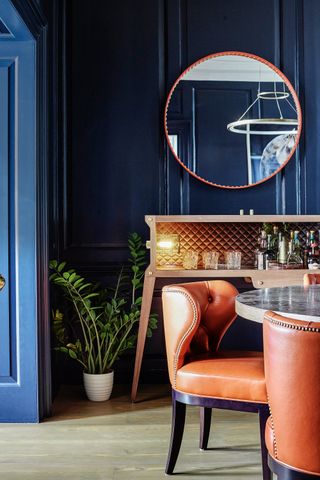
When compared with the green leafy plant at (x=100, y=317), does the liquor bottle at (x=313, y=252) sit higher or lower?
higher

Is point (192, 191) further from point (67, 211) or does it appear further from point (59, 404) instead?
point (59, 404)

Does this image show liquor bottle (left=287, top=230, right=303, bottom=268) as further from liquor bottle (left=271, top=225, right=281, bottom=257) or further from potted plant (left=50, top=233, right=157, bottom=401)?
potted plant (left=50, top=233, right=157, bottom=401)

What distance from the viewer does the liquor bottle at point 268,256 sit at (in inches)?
141

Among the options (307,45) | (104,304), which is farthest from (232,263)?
(307,45)

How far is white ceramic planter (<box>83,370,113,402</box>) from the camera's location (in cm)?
342

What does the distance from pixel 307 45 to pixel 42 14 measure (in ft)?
6.35

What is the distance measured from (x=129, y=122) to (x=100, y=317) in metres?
1.37

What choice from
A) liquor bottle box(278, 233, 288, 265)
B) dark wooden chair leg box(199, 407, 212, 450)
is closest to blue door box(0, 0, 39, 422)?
dark wooden chair leg box(199, 407, 212, 450)

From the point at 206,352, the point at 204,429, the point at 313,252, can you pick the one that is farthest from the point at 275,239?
the point at 204,429

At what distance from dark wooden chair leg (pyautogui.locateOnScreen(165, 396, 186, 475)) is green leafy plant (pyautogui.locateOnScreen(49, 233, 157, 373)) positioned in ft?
3.70

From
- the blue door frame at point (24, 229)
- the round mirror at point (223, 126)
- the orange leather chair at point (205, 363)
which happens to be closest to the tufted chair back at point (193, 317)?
the orange leather chair at point (205, 363)

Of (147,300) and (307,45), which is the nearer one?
(147,300)

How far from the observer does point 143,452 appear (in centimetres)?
258

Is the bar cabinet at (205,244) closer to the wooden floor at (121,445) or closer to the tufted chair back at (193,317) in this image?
the wooden floor at (121,445)
